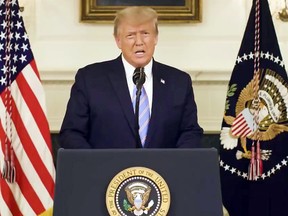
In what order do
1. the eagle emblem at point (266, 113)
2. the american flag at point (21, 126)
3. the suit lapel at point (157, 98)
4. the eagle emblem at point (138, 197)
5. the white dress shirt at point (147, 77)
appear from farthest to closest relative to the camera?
the eagle emblem at point (266, 113) < the american flag at point (21, 126) < the white dress shirt at point (147, 77) < the suit lapel at point (157, 98) < the eagle emblem at point (138, 197)

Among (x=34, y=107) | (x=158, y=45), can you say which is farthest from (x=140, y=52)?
(x=158, y=45)

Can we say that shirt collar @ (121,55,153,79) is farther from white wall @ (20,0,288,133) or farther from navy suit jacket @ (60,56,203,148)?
white wall @ (20,0,288,133)

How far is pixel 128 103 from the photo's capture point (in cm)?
278

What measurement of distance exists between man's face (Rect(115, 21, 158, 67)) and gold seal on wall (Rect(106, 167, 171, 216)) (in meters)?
1.13

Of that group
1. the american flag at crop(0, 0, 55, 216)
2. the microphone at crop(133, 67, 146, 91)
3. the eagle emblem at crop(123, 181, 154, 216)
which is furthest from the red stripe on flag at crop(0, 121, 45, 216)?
the eagle emblem at crop(123, 181, 154, 216)

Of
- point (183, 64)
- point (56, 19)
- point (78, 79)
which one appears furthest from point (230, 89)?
point (56, 19)

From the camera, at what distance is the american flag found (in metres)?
3.39

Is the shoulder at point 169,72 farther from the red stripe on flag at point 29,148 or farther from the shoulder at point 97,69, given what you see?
the red stripe on flag at point 29,148

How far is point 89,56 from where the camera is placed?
4.27 meters

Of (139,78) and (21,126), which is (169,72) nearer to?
(139,78)

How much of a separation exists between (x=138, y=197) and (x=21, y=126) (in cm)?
187

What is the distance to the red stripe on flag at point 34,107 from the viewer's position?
3.45m

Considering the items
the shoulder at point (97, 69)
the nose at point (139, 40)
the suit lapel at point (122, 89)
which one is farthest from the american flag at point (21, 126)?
the nose at point (139, 40)

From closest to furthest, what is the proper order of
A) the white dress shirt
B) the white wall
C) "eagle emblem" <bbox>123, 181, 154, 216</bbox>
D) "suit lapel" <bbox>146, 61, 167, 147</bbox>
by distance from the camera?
"eagle emblem" <bbox>123, 181, 154, 216</bbox> < "suit lapel" <bbox>146, 61, 167, 147</bbox> < the white dress shirt < the white wall
